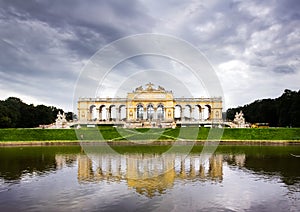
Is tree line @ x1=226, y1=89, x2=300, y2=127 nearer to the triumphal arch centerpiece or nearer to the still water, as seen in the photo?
the triumphal arch centerpiece

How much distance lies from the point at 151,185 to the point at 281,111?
49.6m

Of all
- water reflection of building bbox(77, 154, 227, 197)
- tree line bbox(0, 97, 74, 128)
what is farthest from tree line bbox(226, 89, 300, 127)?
tree line bbox(0, 97, 74, 128)

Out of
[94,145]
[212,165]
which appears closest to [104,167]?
[212,165]

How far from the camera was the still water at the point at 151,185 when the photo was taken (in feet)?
37.8

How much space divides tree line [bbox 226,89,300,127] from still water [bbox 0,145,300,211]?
33.4m

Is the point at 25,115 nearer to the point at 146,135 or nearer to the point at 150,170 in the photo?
the point at 146,135

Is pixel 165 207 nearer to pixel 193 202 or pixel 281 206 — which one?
pixel 193 202

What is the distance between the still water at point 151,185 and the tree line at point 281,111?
3344 centimetres

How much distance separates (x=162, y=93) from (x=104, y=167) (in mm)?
57705

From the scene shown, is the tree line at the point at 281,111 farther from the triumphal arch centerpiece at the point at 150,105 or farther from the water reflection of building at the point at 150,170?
the water reflection of building at the point at 150,170

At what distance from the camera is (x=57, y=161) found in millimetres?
22516

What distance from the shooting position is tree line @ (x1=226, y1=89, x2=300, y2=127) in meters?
Result: 52.8

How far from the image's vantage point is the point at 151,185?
14570 mm

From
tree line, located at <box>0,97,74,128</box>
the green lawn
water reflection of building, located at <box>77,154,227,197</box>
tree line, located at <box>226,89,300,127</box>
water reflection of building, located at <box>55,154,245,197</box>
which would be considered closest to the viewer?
water reflection of building, located at <box>77,154,227,197</box>
